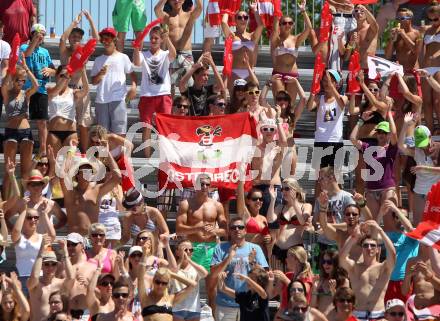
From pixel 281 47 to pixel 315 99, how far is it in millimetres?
1239

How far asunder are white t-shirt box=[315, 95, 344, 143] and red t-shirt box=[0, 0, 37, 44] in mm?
4522

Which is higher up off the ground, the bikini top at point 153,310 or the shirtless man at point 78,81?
the shirtless man at point 78,81

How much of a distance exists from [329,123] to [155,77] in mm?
2478

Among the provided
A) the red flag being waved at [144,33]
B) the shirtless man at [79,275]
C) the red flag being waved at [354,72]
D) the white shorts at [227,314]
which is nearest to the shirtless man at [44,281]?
the shirtless man at [79,275]

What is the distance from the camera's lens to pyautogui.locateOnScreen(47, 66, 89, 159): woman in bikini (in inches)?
1011

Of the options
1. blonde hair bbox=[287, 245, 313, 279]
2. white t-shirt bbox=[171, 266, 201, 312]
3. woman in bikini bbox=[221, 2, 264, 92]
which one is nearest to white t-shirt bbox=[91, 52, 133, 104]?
woman in bikini bbox=[221, 2, 264, 92]

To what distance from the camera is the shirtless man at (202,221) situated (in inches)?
937

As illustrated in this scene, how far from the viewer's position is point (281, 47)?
27.1 m

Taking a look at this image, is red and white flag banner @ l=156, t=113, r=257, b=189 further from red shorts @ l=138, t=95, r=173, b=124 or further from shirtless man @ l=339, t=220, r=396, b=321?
shirtless man @ l=339, t=220, r=396, b=321

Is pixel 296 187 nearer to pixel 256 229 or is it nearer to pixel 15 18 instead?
pixel 256 229

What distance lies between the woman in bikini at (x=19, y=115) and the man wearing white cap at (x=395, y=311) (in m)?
6.14

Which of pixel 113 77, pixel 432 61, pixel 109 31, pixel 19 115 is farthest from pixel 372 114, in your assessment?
pixel 19 115

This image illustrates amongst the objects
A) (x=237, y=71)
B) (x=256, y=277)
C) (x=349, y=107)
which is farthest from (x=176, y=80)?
(x=256, y=277)

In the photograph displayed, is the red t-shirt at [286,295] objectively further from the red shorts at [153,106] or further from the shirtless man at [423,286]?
the red shorts at [153,106]
